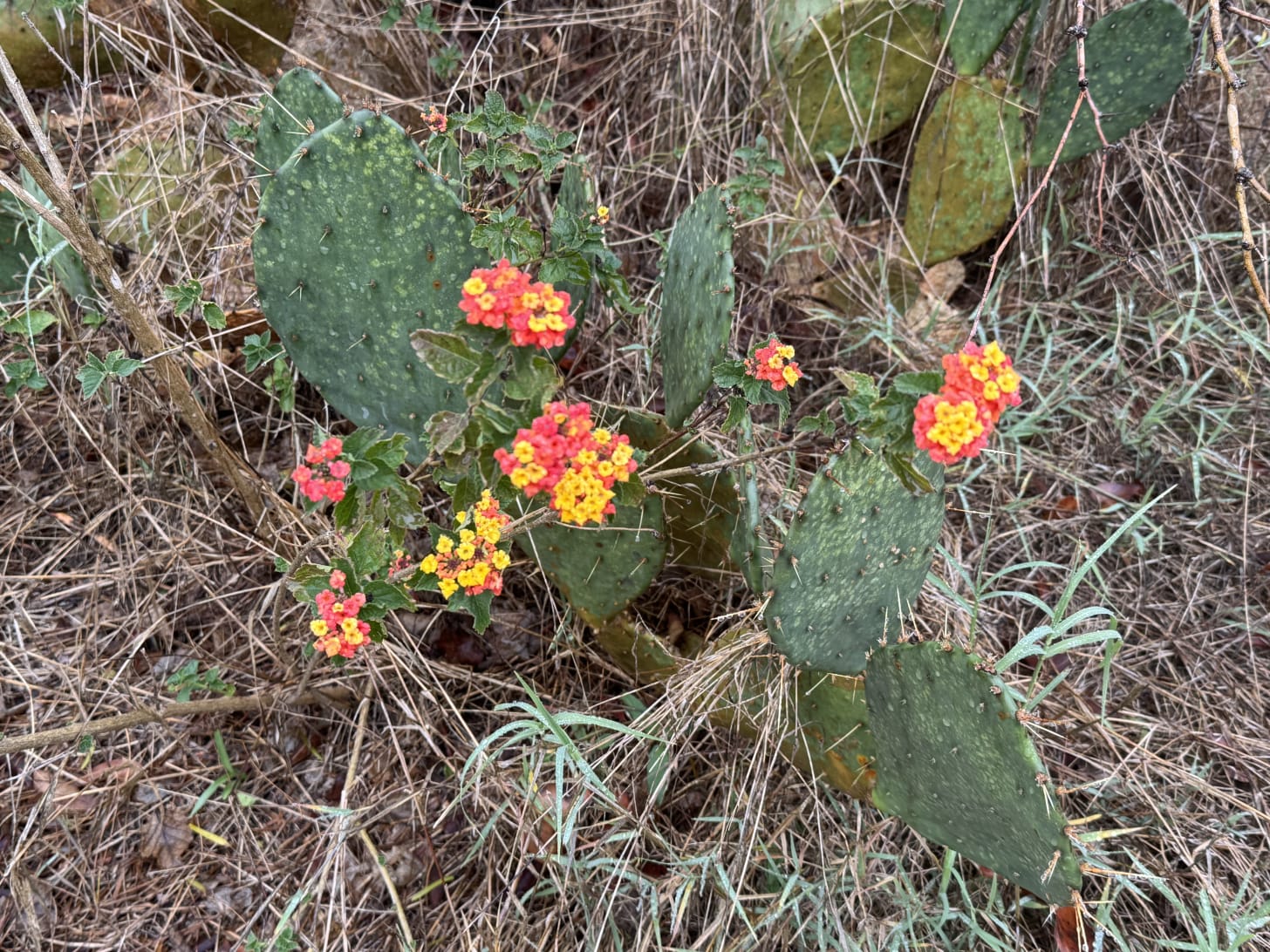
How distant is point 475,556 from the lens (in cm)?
115

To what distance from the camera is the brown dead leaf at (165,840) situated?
5.56ft

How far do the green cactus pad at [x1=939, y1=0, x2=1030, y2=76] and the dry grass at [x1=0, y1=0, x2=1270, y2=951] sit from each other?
0.37 m

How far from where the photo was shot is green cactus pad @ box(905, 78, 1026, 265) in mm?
2109

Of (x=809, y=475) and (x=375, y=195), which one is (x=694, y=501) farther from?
(x=375, y=195)

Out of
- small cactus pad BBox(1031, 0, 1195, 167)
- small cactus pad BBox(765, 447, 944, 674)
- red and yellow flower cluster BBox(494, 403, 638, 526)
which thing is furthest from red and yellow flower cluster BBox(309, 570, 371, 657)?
small cactus pad BBox(1031, 0, 1195, 167)

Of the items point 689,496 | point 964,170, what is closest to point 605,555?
point 689,496

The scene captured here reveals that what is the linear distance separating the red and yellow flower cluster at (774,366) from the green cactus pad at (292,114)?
858mm

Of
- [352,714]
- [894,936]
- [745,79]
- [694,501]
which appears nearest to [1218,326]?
[745,79]

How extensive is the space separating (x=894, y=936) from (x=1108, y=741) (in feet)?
1.83

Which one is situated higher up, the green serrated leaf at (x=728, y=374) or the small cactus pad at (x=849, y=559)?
the green serrated leaf at (x=728, y=374)

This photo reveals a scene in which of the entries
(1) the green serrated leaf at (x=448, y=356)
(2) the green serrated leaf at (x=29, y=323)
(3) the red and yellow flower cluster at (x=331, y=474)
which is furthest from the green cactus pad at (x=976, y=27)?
(2) the green serrated leaf at (x=29, y=323)

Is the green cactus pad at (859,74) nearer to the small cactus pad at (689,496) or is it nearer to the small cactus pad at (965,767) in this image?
the small cactus pad at (689,496)

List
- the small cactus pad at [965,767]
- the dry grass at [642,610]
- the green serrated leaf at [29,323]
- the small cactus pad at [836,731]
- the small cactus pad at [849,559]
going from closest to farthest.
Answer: the small cactus pad at [965,767]
the small cactus pad at [849,559]
the small cactus pad at [836,731]
the dry grass at [642,610]
the green serrated leaf at [29,323]

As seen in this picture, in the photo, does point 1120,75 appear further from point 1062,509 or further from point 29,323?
point 29,323
